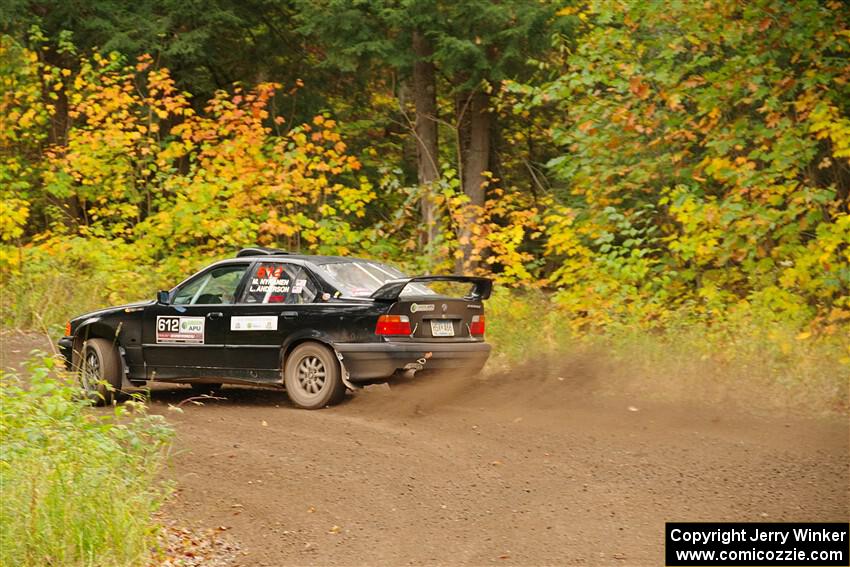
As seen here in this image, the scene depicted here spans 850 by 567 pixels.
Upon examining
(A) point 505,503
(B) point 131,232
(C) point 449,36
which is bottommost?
(A) point 505,503

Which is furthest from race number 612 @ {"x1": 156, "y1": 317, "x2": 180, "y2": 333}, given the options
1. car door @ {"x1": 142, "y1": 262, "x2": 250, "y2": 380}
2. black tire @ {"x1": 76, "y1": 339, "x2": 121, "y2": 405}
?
black tire @ {"x1": 76, "y1": 339, "x2": 121, "y2": 405}

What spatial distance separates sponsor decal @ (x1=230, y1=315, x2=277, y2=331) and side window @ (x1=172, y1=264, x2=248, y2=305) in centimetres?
30

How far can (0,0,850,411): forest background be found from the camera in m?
14.7

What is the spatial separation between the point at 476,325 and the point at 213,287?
291 centimetres

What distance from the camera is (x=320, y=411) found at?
37.0 feet

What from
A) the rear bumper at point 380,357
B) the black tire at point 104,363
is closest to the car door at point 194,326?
the black tire at point 104,363

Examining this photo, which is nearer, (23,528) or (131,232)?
(23,528)

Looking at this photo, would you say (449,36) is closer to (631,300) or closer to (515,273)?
(515,273)

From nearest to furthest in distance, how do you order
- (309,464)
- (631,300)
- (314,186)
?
(309,464), (631,300), (314,186)

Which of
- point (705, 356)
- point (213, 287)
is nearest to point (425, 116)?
point (705, 356)

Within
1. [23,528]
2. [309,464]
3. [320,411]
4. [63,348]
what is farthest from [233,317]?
[23,528]

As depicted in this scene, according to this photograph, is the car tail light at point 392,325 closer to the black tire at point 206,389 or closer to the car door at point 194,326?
the car door at point 194,326

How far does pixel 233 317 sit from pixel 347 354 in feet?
5.02

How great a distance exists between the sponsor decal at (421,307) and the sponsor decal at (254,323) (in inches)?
58.1
